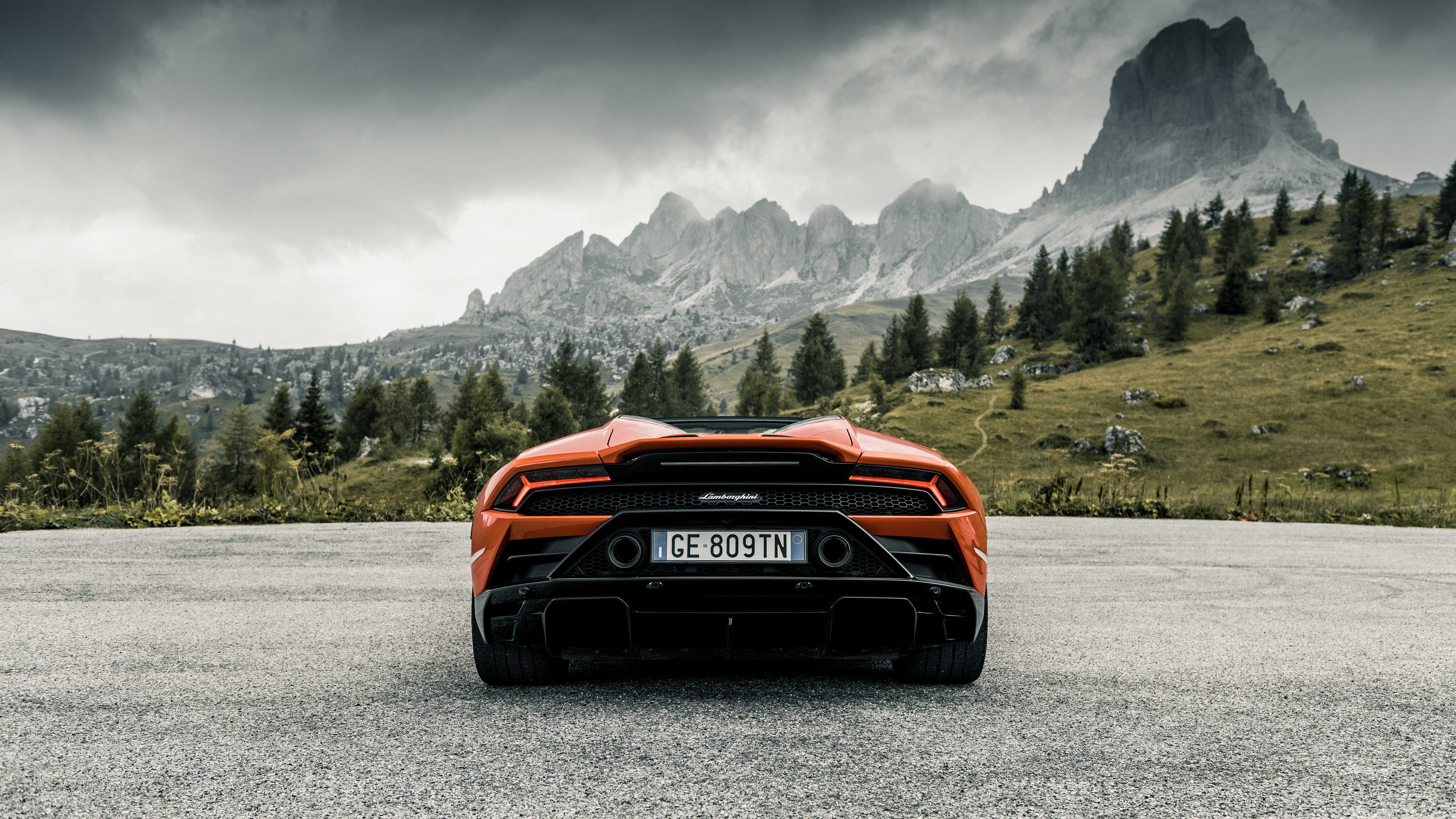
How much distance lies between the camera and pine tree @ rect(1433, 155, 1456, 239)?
283ft

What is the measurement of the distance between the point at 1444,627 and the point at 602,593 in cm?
521

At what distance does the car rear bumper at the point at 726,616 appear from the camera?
262cm

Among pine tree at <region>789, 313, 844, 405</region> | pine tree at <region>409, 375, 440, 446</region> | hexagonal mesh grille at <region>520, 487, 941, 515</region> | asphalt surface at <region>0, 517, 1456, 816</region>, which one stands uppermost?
pine tree at <region>789, 313, 844, 405</region>

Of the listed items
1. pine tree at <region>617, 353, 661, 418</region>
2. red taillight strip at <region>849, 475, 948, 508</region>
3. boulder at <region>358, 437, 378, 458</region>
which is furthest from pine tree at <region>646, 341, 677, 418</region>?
red taillight strip at <region>849, 475, 948, 508</region>

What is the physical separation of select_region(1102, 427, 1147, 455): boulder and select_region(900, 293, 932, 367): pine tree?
134 ft

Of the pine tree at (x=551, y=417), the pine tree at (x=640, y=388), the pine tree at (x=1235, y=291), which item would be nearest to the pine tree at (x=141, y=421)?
the pine tree at (x=551, y=417)

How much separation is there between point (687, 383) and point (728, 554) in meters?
84.1

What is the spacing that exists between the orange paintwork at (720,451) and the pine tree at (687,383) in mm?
81470

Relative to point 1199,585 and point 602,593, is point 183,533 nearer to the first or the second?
point 602,593

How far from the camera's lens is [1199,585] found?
5.81m

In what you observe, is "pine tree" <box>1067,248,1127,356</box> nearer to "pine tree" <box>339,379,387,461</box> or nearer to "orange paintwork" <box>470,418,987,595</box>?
"pine tree" <box>339,379,387,461</box>

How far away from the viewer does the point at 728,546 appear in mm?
2734

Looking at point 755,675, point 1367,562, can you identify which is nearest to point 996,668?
point 755,675

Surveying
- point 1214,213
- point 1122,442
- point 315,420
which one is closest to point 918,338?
point 1122,442
